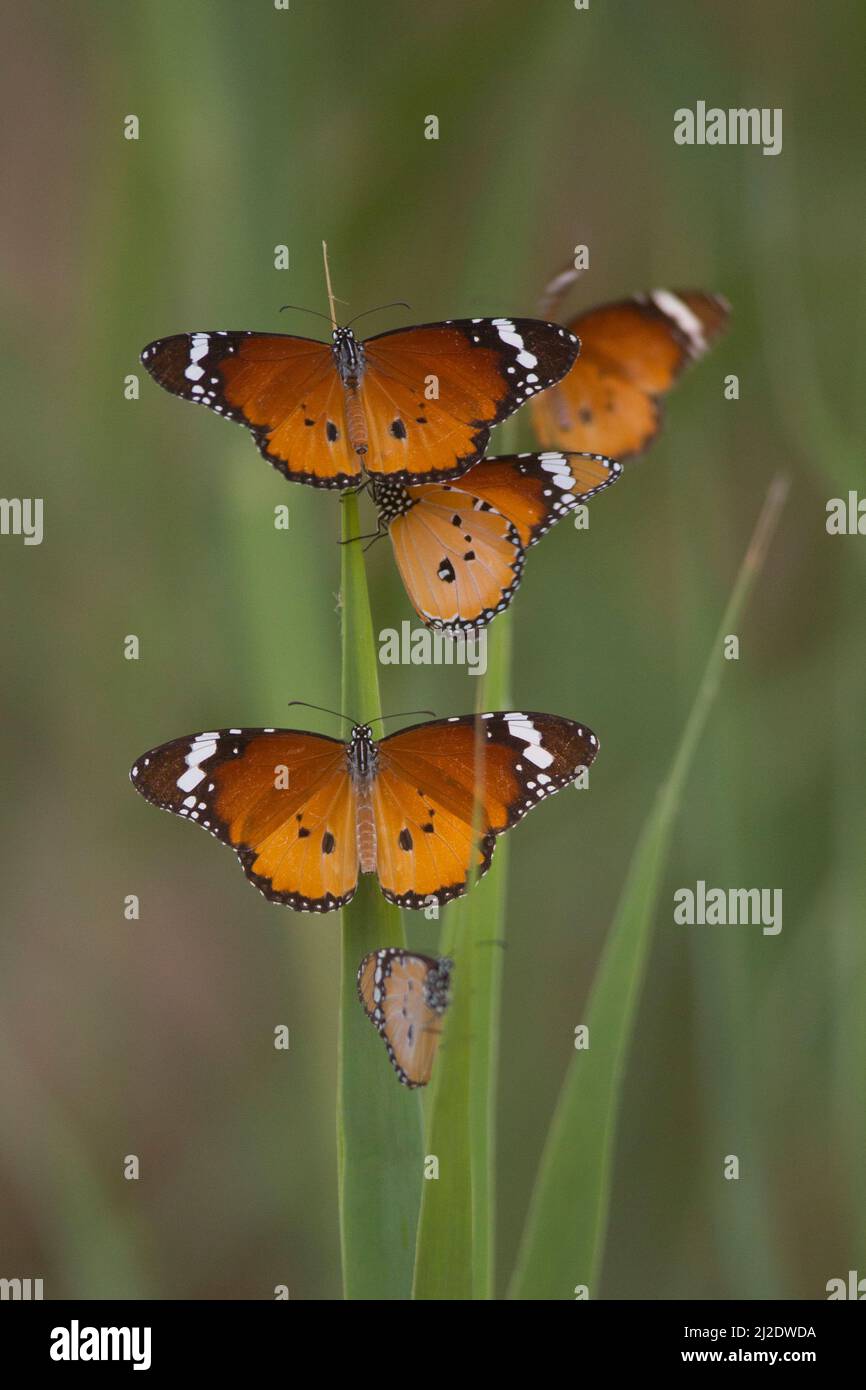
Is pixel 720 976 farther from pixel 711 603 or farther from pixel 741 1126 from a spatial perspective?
pixel 711 603

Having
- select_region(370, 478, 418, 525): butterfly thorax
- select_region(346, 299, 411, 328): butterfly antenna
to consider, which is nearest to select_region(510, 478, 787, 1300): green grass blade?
select_region(370, 478, 418, 525): butterfly thorax

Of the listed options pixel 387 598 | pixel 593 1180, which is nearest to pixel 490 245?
pixel 387 598

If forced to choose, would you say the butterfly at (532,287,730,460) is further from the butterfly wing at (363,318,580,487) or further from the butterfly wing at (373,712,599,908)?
the butterfly wing at (373,712,599,908)

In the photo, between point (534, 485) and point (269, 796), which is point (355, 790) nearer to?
point (269, 796)

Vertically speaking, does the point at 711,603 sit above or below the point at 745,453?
below

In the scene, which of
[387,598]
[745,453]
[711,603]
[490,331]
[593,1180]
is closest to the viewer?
[593,1180]
